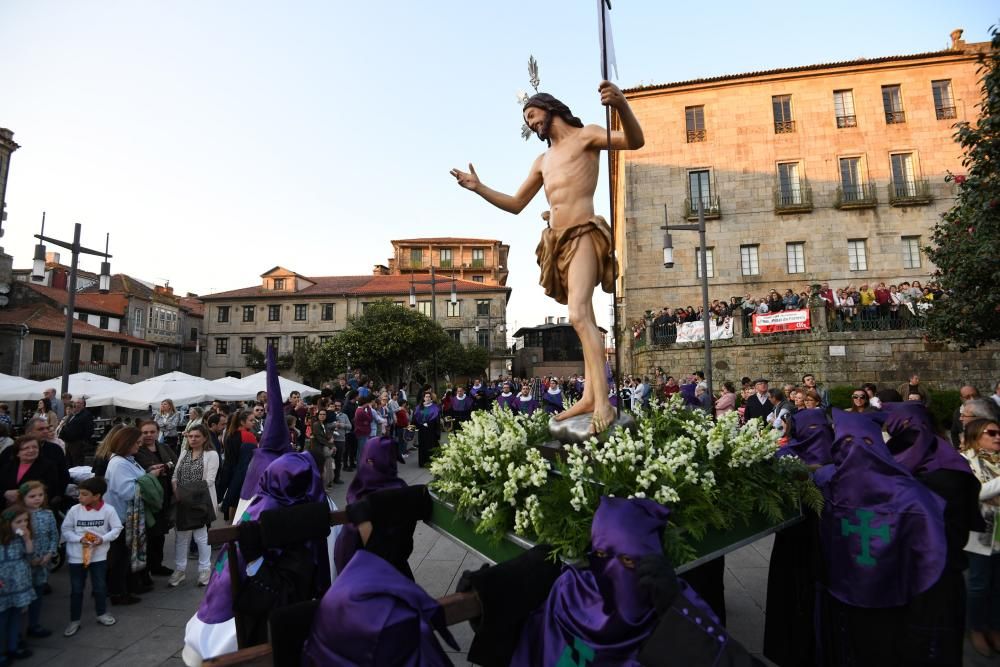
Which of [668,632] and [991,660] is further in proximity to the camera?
[991,660]

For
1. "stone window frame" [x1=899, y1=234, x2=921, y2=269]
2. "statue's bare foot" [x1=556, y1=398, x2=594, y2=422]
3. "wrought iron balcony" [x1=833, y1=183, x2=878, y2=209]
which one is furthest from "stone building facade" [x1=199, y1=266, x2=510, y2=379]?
"statue's bare foot" [x1=556, y1=398, x2=594, y2=422]

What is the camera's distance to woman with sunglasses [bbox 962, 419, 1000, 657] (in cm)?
385

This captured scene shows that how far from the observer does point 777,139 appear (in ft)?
90.8

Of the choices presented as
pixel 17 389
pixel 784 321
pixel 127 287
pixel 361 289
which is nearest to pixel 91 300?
pixel 127 287

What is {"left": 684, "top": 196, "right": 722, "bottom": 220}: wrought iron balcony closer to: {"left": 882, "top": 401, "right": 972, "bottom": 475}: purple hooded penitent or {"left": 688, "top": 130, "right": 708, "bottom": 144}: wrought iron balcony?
{"left": 688, "top": 130, "right": 708, "bottom": 144}: wrought iron balcony

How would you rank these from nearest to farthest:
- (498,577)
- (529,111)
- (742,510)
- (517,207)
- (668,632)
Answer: (668,632) → (498,577) → (742,510) → (529,111) → (517,207)

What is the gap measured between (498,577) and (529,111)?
348 centimetres

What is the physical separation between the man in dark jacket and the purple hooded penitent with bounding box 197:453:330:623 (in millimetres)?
8118

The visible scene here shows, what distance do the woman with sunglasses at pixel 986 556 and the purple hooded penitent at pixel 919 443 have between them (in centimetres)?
87

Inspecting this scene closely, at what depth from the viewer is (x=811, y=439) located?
11.9 feet

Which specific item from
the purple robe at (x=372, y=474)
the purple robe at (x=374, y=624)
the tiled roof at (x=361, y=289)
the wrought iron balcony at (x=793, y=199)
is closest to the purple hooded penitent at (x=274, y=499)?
the purple robe at (x=372, y=474)

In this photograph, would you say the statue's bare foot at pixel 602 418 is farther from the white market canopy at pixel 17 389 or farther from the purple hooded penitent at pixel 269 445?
the white market canopy at pixel 17 389

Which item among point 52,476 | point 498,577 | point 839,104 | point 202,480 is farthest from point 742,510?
point 839,104

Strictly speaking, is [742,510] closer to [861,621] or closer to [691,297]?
[861,621]
